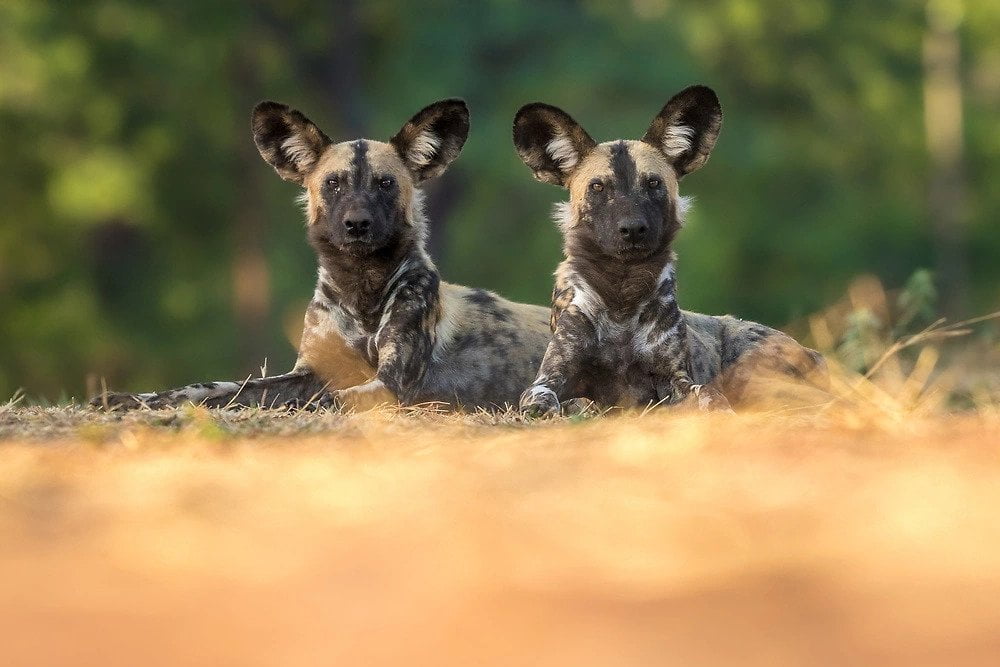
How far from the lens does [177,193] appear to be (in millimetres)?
20938

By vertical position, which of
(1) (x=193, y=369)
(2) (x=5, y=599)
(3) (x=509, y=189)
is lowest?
(1) (x=193, y=369)

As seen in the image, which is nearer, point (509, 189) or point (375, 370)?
point (375, 370)

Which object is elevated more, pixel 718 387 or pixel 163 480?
pixel 163 480

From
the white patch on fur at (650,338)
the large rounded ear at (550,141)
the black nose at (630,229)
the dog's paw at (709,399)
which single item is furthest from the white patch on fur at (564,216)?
the dog's paw at (709,399)

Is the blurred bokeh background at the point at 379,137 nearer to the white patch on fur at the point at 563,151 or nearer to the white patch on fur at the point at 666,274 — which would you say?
the white patch on fur at the point at 563,151

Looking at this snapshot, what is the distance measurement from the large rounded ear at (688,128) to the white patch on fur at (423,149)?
0.96 metres

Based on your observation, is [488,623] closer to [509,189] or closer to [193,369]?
[193,369]

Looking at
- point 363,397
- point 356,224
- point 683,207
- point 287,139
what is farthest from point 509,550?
point 287,139

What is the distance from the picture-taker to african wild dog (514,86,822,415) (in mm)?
6309

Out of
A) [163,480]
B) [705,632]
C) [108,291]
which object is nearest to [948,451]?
[705,632]

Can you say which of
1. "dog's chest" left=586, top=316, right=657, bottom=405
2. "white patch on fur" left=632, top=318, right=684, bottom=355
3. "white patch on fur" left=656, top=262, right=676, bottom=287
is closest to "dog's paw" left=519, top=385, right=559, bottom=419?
"dog's chest" left=586, top=316, right=657, bottom=405

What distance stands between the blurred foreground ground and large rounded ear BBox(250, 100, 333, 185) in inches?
109

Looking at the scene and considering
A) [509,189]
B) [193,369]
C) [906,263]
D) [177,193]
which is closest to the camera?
[193,369]

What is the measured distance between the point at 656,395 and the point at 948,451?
7.30 feet
